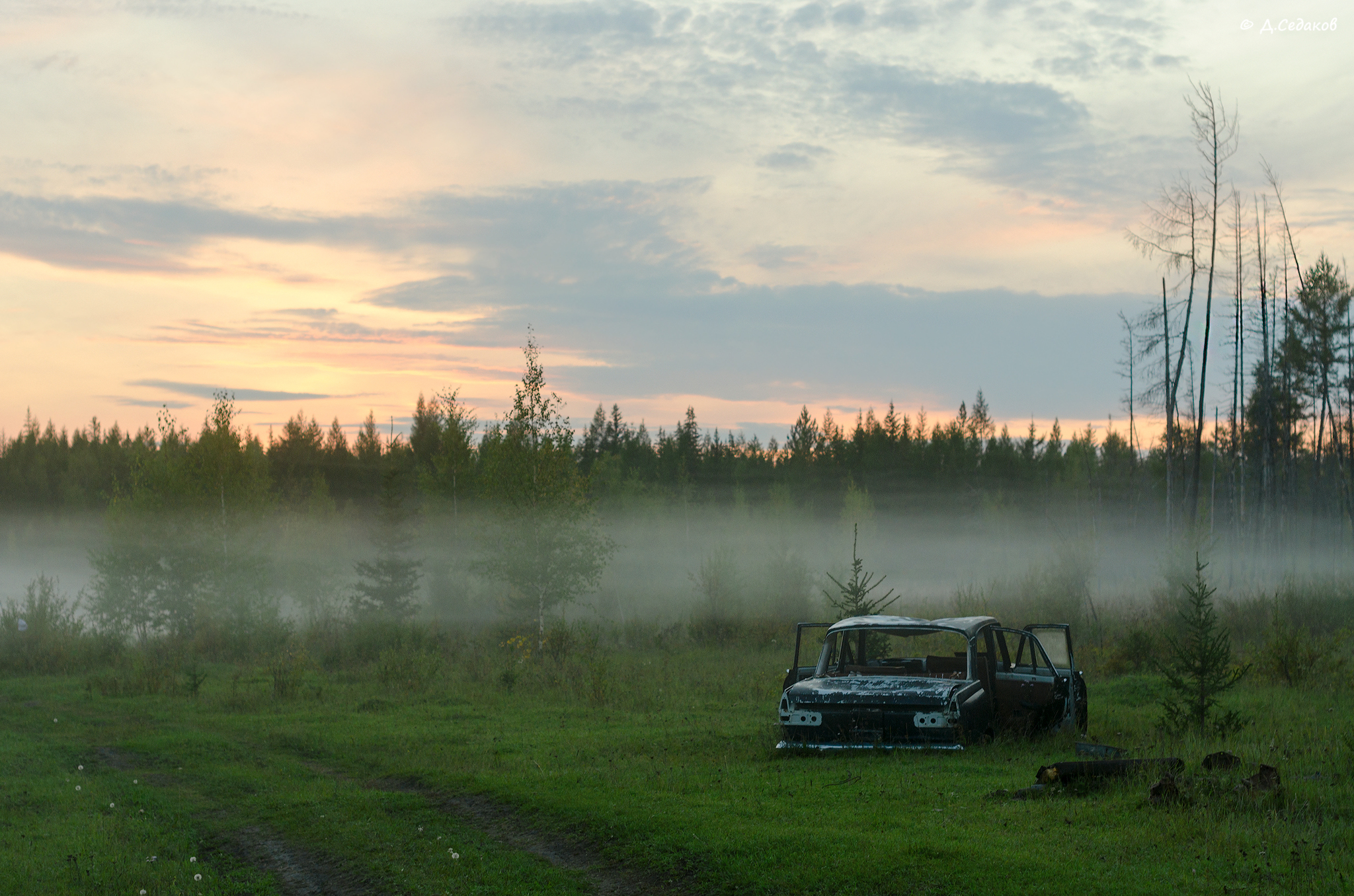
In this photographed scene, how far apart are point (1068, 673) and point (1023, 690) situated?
1037 mm

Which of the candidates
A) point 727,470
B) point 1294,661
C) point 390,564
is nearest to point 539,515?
point 390,564

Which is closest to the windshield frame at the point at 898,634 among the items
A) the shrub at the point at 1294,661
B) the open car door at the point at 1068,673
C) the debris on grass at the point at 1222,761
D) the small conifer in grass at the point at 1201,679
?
the open car door at the point at 1068,673

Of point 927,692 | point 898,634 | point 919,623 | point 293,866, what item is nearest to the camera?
point 293,866

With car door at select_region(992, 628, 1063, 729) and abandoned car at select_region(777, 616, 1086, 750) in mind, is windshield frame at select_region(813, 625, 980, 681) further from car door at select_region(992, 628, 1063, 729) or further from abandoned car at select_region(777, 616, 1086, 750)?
car door at select_region(992, 628, 1063, 729)

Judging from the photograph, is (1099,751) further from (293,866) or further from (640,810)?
(293,866)

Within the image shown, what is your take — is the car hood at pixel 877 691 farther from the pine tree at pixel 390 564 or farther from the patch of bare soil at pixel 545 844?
the pine tree at pixel 390 564

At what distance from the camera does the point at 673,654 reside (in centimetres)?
3312

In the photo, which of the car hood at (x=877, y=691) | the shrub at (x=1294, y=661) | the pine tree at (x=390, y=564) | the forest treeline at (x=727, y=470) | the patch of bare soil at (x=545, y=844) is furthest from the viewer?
the forest treeline at (x=727, y=470)

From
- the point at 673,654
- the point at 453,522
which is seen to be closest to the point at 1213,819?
the point at 673,654

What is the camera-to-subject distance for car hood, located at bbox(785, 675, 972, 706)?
37.8 feet

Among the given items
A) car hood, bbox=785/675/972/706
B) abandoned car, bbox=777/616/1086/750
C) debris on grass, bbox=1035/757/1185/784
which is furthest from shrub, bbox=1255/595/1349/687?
debris on grass, bbox=1035/757/1185/784

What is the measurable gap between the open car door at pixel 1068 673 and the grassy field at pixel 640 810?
54cm

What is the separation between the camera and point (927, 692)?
37.9 ft

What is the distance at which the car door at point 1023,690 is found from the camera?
13156 mm
